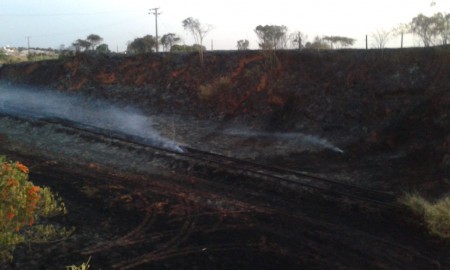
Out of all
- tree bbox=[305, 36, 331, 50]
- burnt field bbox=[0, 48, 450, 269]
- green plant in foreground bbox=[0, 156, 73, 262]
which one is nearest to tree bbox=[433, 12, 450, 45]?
burnt field bbox=[0, 48, 450, 269]

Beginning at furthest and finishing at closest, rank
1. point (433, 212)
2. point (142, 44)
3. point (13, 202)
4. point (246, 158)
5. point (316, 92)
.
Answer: point (142, 44)
point (316, 92)
point (246, 158)
point (433, 212)
point (13, 202)

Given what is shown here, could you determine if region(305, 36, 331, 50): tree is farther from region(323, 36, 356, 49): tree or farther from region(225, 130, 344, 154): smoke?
region(225, 130, 344, 154): smoke

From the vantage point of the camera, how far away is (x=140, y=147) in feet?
55.4

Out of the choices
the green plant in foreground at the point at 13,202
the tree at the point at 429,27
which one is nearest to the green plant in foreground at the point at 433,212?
the green plant in foreground at the point at 13,202

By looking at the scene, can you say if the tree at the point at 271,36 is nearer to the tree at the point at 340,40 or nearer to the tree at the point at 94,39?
the tree at the point at 340,40

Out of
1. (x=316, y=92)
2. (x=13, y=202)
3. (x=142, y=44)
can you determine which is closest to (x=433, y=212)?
(x=13, y=202)

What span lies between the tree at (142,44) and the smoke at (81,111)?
10.2 metres

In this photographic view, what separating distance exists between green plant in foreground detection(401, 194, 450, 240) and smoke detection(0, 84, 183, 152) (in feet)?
28.6

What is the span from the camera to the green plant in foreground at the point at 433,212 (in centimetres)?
926

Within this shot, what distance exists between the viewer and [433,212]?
9578 mm

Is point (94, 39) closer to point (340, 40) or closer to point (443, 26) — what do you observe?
point (340, 40)

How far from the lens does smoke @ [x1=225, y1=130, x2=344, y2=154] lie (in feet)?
54.7

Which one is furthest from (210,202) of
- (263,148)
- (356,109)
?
(356,109)

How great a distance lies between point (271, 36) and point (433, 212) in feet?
66.7
